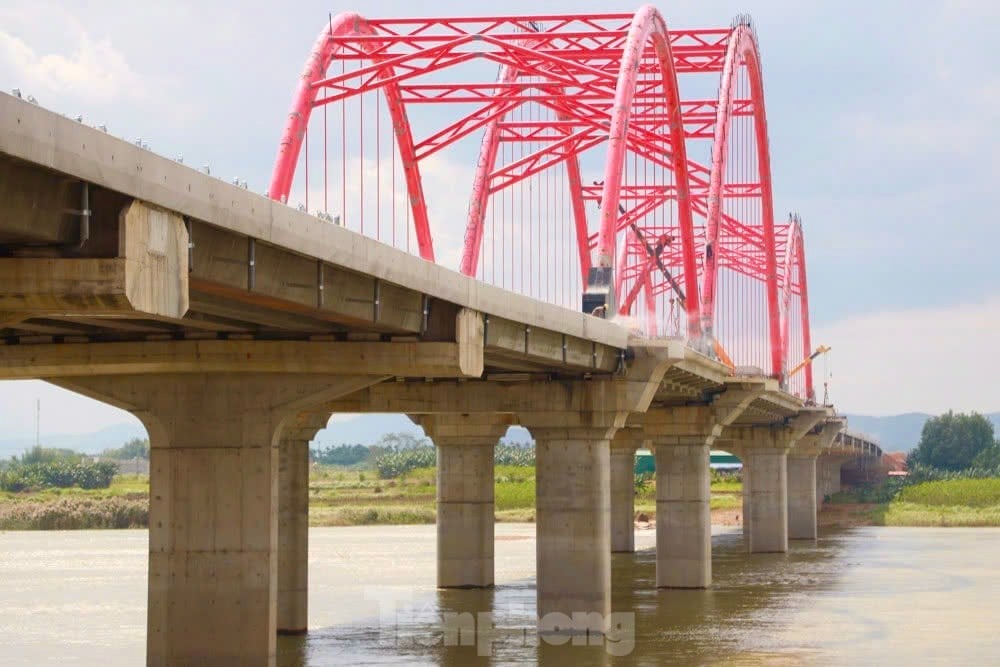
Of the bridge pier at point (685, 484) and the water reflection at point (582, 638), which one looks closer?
the water reflection at point (582, 638)

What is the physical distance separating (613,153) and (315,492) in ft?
376

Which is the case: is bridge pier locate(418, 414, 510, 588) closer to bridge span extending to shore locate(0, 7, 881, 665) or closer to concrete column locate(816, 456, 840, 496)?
bridge span extending to shore locate(0, 7, 881, 665)

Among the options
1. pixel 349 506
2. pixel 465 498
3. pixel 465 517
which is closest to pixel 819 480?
pixel 349 506

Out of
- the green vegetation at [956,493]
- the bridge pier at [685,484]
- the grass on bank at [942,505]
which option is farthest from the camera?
the green vegetation at [956,493]

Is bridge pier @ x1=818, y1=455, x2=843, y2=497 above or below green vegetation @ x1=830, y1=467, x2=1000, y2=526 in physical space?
above

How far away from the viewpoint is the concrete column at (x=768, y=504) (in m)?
91.2

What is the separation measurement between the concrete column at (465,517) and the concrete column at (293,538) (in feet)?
46.1

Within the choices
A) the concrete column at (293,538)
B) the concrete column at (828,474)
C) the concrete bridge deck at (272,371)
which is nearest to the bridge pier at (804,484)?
the concrete column at (828,474)

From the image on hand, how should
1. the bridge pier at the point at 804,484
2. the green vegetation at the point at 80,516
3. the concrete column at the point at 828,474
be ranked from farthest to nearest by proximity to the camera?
1. the concrete column at the point at 828,474
2. the green vegetation at the point at 80,516
3. the bridge pier at the point at 804,484

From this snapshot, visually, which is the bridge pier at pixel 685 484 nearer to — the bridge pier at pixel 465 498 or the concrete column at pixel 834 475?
the bridge pier at pixel 465 498

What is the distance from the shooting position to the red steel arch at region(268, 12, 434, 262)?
53.5m

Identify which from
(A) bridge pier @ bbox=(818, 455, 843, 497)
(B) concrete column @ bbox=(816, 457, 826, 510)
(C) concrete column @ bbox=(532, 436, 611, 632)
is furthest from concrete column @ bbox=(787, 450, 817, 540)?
(C) concrete column @ bbox=(532, 436, 611, 632)

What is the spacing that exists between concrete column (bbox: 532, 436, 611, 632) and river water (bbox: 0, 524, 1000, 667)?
1218mm

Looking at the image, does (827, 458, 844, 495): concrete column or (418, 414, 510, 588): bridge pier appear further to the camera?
(827, 458, 844, 495): concrete column
